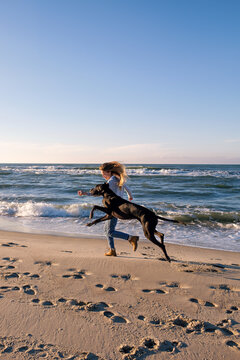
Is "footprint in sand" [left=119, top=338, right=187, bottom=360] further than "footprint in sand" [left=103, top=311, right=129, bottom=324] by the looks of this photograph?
No

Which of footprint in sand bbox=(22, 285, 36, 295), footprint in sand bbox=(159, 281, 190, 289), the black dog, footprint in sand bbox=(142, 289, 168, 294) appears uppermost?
the black dog

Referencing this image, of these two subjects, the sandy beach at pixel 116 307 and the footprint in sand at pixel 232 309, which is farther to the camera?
the footprint in sand at pixel 232 309

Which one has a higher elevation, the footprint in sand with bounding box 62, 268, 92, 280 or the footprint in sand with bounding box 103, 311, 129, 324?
the footprint in sand with bounding box 62, 268, 92, 280

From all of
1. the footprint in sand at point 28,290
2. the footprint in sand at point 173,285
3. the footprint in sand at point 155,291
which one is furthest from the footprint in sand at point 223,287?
the footprint in sand at point 28,290

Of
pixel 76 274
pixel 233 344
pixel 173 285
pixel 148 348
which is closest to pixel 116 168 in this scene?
pixel 76 274

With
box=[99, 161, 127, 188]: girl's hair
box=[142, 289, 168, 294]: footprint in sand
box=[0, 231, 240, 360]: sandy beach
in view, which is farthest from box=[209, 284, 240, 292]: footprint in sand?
box=[99, 161, 127, 188]: girl's hair

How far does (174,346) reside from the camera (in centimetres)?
216

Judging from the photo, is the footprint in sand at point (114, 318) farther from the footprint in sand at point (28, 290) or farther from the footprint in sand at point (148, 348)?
the footprint in sand at point (28, 290)

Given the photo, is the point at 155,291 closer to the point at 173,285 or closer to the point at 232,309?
the point at 173,285

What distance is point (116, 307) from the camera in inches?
109

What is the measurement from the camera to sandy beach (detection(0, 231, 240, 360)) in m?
2.12

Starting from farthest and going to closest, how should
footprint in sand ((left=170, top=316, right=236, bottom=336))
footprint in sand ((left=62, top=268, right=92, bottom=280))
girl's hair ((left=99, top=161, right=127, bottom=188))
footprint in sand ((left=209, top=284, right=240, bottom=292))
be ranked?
girl's hair ((left=99, top=161, right=127, bottom=188)), footprint in sand ((left=62, top=268, right=92, bottom=280)), footprint in sand ((left=209, top=284, right=240, bottom=292)), footprint in sand ((left=170, top=316, right=236, bottom=336))

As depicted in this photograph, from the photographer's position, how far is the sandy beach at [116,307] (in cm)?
212

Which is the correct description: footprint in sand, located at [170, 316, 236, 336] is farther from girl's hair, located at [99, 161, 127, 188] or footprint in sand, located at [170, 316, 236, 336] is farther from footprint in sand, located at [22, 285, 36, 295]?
girl's hair, located at [99, 161, 127, 188]
